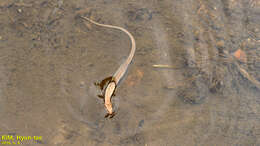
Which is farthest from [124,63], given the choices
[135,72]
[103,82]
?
[103,82]

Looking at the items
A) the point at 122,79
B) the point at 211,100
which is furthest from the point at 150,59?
the point at 211,100

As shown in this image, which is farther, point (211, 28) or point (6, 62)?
point (211, 28)

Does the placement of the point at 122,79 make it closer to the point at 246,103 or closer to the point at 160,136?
the point at 160,136

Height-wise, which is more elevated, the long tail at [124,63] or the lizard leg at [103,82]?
the long tail at [124,63]

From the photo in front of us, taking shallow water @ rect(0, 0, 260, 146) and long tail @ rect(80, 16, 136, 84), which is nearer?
shallow water @ rect(0, 0, 260, 146)

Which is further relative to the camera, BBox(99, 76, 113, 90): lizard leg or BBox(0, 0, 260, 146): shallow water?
BBox(99, 76, 113, 90): lizard leg

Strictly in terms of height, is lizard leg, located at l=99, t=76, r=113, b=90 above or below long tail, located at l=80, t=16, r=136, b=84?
below

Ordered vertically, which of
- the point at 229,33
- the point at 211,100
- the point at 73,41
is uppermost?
the point at 229,33

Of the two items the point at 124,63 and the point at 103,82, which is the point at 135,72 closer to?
the point at 124,63
